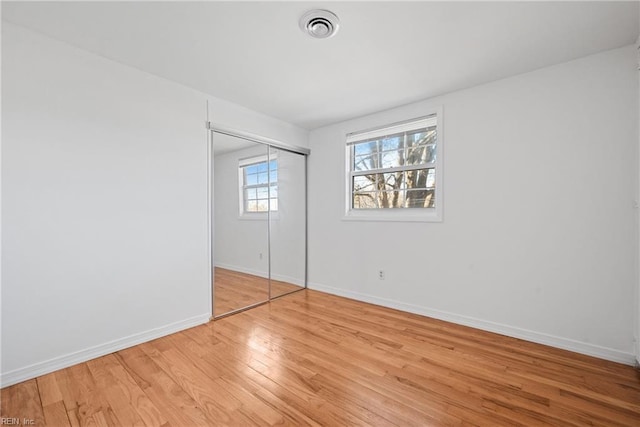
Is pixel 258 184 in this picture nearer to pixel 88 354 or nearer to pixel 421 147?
pixel 421 147

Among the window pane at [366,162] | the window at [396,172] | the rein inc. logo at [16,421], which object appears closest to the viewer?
the rein inc. logo at [16,421]

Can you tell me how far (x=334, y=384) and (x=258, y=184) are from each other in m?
2.44

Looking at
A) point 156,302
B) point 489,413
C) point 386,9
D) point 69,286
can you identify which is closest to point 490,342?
point 489,413

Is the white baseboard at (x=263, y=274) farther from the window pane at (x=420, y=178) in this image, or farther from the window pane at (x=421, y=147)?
the window pane at (x=421, y=147)

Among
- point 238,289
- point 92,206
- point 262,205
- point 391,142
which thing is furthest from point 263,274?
point 391,142

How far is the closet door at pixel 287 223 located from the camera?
3738mm

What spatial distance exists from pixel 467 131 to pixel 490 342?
2.02m

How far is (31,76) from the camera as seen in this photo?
197cm

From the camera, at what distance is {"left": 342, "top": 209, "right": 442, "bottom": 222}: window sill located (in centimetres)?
314

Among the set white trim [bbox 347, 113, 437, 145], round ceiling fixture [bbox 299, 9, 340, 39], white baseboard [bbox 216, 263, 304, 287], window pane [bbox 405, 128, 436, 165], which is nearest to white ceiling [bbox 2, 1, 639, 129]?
round ceiling fixture [bbox 299, 9, 340, 39]

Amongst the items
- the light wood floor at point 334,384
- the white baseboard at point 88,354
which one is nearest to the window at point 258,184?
the white baseboard at point 88,354

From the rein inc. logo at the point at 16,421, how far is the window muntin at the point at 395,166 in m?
3.34

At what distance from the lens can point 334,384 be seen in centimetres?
A: 188

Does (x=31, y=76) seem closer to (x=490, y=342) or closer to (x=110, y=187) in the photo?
(x=110, y=187)
